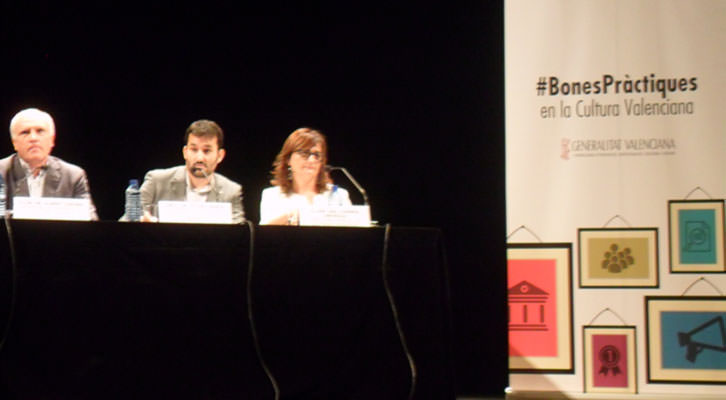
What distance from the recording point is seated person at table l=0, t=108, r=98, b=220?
306 cm

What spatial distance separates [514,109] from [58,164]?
5.94 feet

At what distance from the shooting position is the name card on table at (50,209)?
239cm

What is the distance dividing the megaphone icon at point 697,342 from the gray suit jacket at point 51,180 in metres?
2.28

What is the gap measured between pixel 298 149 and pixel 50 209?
43.3 inches

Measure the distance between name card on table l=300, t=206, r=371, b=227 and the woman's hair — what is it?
67 centimetres

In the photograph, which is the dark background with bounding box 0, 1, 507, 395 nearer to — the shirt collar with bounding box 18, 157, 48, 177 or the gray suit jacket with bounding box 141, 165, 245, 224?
the gray suit jacket with bounding box 141, 165, 245, 224

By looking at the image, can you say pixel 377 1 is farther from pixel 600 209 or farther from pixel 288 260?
pixel 288 260

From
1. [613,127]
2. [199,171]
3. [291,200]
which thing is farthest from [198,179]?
[613,127]

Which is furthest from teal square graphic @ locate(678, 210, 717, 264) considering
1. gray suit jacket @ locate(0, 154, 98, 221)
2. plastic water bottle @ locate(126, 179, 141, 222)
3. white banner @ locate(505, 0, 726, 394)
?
gray suit jacket @ locate(0, 154, 98, 221)

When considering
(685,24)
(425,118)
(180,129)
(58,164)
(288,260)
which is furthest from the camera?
(180,129)

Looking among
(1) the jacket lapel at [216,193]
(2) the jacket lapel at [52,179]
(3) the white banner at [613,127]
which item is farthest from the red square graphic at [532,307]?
(2) the jacket lapel at [52,179]

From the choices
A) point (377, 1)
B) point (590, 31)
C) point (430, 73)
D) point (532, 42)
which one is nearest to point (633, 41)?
point (590, 31)

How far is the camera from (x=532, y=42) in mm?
3500

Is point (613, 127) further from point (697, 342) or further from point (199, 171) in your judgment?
point (199, 171)
